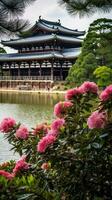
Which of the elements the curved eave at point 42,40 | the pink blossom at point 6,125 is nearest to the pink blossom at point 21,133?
the pink blossom at point 6,125

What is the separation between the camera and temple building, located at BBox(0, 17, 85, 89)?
175ft

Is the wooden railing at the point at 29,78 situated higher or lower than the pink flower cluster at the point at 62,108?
lower

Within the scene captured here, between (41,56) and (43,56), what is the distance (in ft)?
1.65

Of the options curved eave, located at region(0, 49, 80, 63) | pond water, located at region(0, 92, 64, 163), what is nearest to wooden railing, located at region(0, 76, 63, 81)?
curved eave, located at region(0, 49, 80, 63)

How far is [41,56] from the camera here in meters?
53.4

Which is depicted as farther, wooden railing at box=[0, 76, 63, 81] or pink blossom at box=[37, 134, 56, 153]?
wooden railing at box=[0, 76, 63, 81]

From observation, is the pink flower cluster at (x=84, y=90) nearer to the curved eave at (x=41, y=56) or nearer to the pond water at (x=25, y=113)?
the pond water at (x=25, y=113)

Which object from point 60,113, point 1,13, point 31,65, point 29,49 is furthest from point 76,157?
point 29,49

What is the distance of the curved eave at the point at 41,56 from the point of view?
52.1 m

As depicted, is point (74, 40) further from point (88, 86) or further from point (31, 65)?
point (88, 86)

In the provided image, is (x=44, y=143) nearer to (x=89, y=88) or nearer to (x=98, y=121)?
(x=98, y=121)

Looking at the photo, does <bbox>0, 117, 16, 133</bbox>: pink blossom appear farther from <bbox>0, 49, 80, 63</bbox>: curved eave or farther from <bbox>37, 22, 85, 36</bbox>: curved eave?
<bbox>37, 22, 85, 36</bbox>: curved eave

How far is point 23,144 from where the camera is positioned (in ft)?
13.5

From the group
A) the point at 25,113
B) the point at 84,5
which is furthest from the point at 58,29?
the point at 84,5
